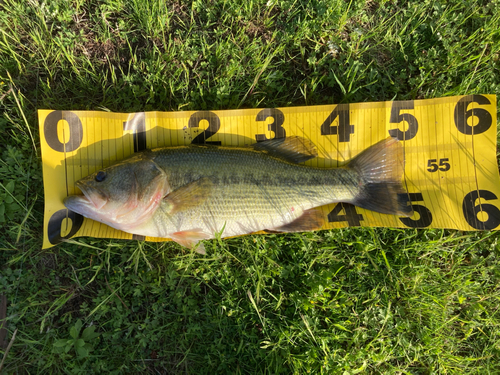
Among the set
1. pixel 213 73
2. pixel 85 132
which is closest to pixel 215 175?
pixel 213 73

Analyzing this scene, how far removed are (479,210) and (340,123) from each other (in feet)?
6.24

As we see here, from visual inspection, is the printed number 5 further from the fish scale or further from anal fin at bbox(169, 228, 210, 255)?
anal fin at bbox(169, 228, 210, 255)

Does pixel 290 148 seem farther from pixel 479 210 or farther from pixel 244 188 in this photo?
pixel 479 210

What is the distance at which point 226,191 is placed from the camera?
2.85 m

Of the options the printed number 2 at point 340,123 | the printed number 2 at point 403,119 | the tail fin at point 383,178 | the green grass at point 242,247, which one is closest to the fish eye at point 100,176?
the green grass at point 242,247

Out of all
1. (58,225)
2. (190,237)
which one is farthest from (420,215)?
(58,225)

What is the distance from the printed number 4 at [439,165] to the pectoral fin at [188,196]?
2651 millimetres

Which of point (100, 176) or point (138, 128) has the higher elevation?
point (138, 128)

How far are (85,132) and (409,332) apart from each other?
4389 mm

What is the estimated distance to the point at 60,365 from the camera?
301 centimetres

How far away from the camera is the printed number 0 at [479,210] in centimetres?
316

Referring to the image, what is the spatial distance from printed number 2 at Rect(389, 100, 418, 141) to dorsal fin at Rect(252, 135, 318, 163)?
1023mm

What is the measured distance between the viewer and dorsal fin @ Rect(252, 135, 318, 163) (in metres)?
3.23

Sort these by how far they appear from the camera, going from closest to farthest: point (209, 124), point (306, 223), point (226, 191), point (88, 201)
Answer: point (88, 201), point (226, 191), point (306, 223), point (209, 124)
